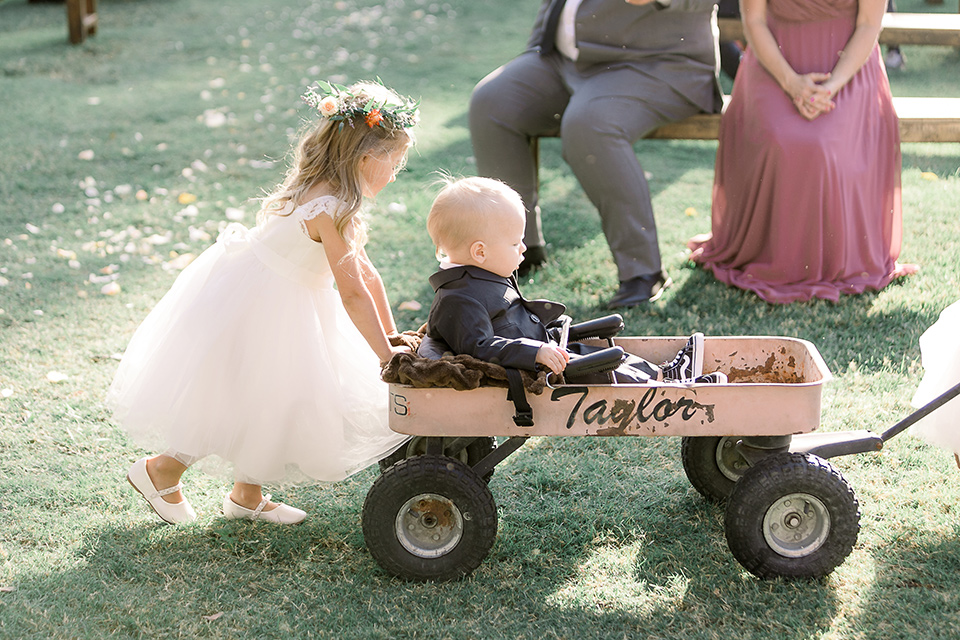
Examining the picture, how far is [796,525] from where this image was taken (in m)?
2.58

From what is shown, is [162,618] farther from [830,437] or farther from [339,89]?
[830,437]

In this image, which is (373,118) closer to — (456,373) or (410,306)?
(456,373)

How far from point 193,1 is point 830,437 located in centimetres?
1206

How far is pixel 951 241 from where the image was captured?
5016mm

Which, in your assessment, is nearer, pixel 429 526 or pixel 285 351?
pixel 429 526

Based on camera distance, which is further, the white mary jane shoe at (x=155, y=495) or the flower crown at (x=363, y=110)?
the white mary jane shoe at (x=155, y=495)

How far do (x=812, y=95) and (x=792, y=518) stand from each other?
2.47 m

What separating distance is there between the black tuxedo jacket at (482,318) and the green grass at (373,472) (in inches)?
24.9

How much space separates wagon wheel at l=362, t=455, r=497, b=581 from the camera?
8.34 ft

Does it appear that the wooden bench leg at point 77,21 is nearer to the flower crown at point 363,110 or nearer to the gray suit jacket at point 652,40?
the gray suit jacket at point 652,40

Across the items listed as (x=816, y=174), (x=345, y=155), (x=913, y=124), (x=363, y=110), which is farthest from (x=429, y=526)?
(x=913, y=124)

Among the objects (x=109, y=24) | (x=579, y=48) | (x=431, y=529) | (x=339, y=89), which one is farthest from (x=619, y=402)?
(x=109, y=24)

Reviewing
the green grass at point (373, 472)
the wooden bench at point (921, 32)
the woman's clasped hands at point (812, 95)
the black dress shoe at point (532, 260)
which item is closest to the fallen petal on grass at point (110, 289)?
the green grass at point (373, 472)

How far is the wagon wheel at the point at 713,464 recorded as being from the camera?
294 centimetres
